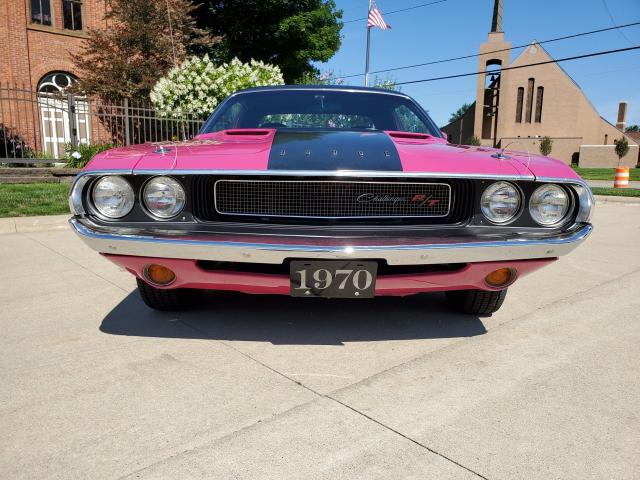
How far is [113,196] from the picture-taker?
7.23ft

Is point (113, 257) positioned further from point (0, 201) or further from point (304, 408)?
point (0, 201)

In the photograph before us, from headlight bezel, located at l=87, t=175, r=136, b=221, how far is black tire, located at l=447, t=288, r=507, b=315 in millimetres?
1822

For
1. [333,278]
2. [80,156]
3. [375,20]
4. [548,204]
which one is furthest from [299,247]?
[375,20]

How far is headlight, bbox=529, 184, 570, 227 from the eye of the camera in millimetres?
2281

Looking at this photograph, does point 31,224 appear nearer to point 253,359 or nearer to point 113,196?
point 113,196

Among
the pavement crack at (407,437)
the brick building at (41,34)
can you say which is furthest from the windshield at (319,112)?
the brick building at (41,34)

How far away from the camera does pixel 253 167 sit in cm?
206

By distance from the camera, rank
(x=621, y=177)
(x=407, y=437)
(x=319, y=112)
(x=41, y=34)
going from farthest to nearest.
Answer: (x=621, y=177)
(x=41, y=34)
(x=319, y=112)
(x=407, y=437)

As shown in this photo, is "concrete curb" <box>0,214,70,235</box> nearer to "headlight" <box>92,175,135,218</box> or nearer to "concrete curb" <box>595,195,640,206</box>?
"headlight" <box>92,175,135,218</box>

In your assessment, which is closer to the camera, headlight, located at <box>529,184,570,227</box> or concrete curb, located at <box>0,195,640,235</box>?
headlight, located at <box>529,184,570,227</box>

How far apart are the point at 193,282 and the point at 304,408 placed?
0.81 metres

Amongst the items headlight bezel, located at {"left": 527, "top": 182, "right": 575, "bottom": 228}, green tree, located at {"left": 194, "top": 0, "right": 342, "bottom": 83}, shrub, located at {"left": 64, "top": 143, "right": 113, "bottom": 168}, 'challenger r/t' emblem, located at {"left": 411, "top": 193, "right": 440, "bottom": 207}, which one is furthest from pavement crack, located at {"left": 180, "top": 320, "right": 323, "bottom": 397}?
green tree, located at {"left": 194, "top": 0, "right": 342, "bottom": 83}

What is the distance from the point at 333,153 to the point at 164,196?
0.79m

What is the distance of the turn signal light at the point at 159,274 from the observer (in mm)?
2238
